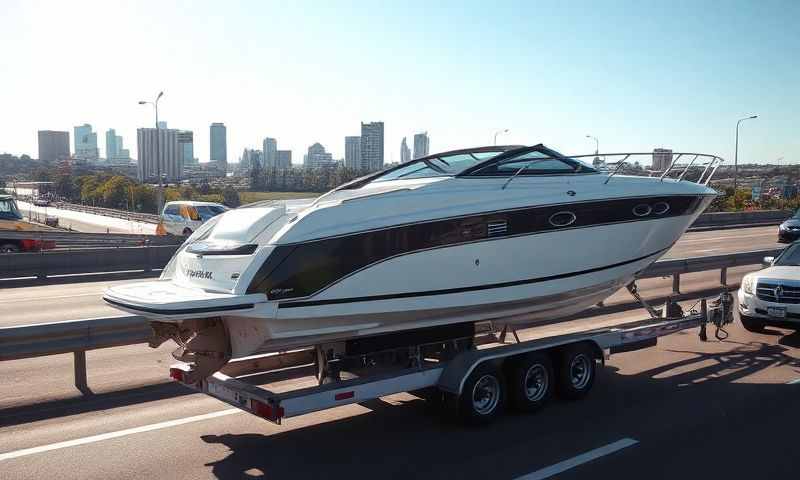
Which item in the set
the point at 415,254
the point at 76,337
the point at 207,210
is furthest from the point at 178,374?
the point at 207,210

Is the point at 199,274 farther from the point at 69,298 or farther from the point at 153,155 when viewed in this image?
the point at 153,155

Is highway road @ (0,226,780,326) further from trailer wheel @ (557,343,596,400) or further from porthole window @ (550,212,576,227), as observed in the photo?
porthole window @ (550,212,576,227)

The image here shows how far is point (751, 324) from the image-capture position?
11.8m

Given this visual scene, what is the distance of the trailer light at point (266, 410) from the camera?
619 centimetres

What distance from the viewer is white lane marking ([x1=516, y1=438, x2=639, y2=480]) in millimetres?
6059

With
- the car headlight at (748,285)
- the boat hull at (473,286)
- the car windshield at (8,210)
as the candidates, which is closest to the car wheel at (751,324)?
the car headlight at (748,285)

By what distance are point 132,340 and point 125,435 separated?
1668mm

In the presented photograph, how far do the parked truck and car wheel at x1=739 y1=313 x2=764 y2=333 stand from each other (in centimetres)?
2121

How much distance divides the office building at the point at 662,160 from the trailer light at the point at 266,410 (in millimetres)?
6501

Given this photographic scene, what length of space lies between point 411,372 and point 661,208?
432cm

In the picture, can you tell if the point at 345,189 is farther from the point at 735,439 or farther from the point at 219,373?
the point at 735,439

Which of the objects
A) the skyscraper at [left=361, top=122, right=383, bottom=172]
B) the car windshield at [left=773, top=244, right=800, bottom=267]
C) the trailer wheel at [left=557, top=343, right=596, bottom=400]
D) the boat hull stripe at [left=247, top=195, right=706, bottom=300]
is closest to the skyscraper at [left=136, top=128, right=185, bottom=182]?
the skyscraper at [left=361, top=122, right=383, bottom=172]

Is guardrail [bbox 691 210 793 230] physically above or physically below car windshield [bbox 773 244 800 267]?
below

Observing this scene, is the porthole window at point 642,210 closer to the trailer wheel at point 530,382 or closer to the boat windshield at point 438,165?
the boat windshield at point 438,165
